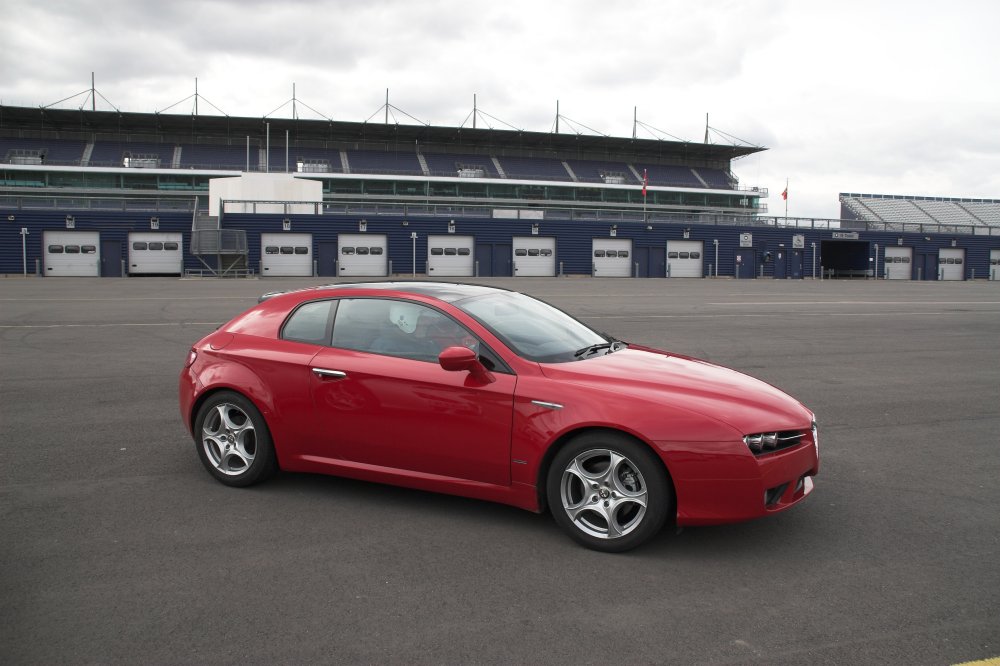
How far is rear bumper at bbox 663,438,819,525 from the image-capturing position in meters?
3.94

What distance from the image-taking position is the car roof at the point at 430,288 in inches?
199

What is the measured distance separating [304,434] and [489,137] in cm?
7374

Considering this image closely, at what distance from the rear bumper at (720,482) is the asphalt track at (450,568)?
0.26 meters

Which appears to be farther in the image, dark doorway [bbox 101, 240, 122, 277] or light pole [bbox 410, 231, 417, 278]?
light pole [bbox 410, 231, 417, 278]

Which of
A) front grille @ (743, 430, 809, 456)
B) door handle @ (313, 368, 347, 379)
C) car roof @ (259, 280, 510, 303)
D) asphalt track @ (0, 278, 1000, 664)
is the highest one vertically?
car roof @ (259, 280, 510, 303)

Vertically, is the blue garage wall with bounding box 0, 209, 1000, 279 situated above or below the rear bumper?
above

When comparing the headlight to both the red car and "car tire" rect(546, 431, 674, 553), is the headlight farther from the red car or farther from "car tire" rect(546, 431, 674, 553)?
"car tire" rect(546, 431, 674, 553)

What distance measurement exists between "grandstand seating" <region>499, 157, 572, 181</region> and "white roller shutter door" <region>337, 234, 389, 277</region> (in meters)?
28.6

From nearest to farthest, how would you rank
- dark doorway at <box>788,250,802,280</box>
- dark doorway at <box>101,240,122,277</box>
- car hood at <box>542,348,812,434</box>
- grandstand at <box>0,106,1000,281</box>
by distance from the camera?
car hood at <box>542,348,812,434</box>, dark doorway at <box>101,240,122,277</box>, grandstand at <box>0,106,1000,281</box>, dark doorway at <box>788,250,802,280</box>

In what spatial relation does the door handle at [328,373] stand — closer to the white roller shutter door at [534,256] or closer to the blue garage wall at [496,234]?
the blue garage wall at [496,234]

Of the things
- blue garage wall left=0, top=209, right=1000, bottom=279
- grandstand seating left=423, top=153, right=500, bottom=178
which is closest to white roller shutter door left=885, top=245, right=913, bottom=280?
Result: blue garage wall left=0, top=209, right=1000, bottom=279

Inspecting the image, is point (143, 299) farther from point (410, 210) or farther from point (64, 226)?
point (410, 210)

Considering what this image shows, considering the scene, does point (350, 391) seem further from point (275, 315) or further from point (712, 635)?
point (712, 635)

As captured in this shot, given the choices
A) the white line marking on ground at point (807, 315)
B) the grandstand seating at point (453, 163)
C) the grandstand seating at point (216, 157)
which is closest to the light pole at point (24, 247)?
the grandstand seating at point (216, 157)
